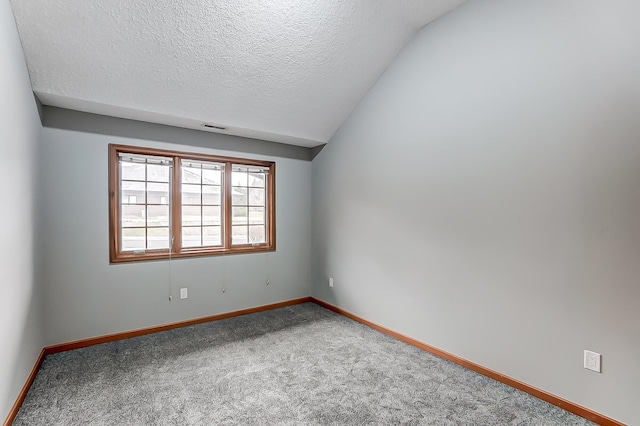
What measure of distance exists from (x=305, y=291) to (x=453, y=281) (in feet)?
7.60

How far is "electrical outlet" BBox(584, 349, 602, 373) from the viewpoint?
6.32 ft

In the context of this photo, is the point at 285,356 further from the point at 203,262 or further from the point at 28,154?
the point at 28,154

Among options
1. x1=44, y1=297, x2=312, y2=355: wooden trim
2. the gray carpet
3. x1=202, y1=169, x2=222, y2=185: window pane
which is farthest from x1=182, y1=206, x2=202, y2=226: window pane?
the gray carpet

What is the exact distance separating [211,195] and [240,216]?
0.46 m

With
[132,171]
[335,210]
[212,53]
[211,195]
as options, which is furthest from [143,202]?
[335,210]

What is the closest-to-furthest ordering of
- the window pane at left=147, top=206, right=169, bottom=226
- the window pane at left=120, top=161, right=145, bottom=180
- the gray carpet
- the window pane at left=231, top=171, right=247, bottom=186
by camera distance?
the gray carpet < the window pane at left=120, top=161, right=145, bottom=180 < the window pane at left=147, top=206, right=169, bottom=226 < the window pane at left=231, top=171, right=247, bottom=186

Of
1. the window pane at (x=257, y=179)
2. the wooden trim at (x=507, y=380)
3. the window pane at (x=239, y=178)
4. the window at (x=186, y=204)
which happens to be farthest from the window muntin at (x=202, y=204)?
the wooden trim at (x=507, y=380)

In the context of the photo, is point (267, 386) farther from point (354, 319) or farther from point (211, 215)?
point (211, 215)

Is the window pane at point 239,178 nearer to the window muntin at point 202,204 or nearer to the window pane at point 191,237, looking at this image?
the window muntin at point 202,204

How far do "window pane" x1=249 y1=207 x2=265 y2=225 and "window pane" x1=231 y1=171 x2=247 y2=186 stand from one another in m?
0.36

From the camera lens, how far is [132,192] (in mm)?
3291

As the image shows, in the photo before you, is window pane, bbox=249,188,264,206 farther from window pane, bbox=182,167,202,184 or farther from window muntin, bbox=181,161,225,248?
window pane, bbox=182,167,202,184

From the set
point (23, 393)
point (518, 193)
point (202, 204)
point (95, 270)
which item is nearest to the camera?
point (23, 393)

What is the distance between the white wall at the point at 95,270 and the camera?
9.29 ft
